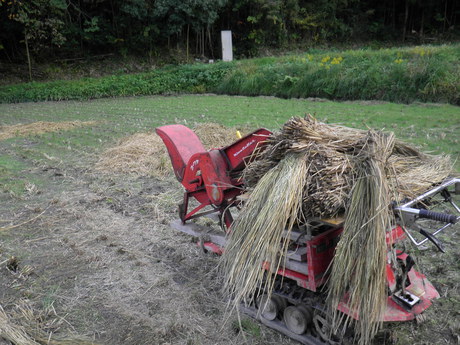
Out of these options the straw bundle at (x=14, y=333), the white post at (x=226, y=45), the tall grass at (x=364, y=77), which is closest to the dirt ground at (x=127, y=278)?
Answer: the straw bundle at (x=14, y=333)

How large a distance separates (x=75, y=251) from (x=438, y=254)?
3867mm

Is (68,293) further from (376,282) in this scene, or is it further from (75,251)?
(376,282)

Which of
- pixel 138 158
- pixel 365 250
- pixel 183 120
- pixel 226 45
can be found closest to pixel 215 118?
pixel 183 120

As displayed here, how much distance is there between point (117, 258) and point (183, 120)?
315 inches

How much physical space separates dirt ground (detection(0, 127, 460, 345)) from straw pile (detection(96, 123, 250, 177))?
138 centimetres

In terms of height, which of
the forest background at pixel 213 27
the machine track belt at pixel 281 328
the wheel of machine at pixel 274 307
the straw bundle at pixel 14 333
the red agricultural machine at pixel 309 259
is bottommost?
the straw bundle at pixel 14 333

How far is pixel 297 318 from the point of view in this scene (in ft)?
10.4

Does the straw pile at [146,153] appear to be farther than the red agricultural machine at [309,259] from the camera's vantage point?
Yes

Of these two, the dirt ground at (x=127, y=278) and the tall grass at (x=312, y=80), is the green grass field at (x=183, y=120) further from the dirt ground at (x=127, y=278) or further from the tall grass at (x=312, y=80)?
the dirt ground at (x=127, y=278)

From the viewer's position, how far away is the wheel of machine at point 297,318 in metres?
3.12

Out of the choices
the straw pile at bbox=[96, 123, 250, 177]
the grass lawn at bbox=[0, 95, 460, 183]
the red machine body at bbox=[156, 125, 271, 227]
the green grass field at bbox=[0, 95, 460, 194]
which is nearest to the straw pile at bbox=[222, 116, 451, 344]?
the red machine body at bbox=[156, 125, 271, 227]

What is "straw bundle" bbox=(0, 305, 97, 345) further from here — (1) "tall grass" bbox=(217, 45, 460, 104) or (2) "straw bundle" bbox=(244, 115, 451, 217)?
(1) "tall grass" bbox=(217, 45, 460, 104)

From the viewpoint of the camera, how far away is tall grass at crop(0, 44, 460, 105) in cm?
1396

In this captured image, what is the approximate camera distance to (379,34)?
110 ft
